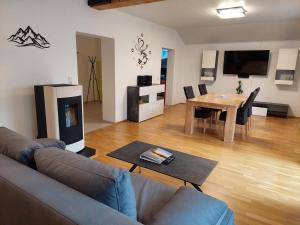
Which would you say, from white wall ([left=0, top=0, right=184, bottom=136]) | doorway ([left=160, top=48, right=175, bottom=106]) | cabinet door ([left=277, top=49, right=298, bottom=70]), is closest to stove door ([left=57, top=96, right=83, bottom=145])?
white wall ([left=0, top=0, right=184, bottom=136])

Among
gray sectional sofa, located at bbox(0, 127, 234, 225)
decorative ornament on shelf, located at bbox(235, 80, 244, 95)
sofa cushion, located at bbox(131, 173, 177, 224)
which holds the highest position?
decorative ornament on shelf, located at bbox(235, 80, 244, 95)

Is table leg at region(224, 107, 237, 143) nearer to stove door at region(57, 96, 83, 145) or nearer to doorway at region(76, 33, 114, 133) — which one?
stove door at region(57, 96, 83, 145)

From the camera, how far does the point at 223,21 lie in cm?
538

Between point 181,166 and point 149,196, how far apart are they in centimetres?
62

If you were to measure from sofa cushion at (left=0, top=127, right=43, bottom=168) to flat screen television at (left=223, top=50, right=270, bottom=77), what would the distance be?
20.5ft

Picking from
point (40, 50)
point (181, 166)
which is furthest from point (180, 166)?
point (40, 50)

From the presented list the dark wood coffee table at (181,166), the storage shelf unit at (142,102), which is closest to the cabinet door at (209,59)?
the storage shelf unit at (142,102)

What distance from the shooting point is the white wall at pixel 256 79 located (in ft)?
19.5

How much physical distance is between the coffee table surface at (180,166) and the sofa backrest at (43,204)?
1010mm

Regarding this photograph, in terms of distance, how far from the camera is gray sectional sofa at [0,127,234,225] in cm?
83

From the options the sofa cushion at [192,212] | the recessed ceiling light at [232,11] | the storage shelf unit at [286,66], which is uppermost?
the recessed ceiling light at [232,11]

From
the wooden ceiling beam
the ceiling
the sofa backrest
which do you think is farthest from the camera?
the ceiling

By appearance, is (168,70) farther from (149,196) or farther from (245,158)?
(149,196)

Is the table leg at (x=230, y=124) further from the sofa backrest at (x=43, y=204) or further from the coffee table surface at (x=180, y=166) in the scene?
the sofa backrest at (x=43, y=204)
